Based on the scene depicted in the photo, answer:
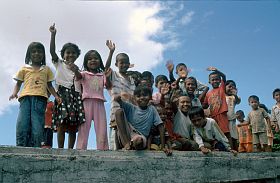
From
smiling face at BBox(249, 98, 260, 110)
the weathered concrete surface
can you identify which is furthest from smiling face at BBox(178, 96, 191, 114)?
smiling face at BBox(249, 98, 260, 110)

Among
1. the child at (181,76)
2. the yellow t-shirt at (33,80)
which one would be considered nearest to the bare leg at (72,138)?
the yellow t-shirt at (33,80)

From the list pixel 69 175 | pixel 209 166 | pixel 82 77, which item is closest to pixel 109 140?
pixel 82 77

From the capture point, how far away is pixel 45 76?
15.8 ft

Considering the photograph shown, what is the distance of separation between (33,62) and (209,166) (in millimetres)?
2814

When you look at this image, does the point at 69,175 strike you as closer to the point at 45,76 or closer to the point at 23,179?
the point at 23,179

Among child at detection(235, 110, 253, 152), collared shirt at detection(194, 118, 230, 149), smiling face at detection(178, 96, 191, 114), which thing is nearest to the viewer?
collared shirt at detection(194, 118, 230, 149)

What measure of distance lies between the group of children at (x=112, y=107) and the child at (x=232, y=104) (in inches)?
8.3

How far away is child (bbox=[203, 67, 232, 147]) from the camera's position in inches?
246

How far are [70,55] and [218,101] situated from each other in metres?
2.88

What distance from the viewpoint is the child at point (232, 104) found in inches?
253

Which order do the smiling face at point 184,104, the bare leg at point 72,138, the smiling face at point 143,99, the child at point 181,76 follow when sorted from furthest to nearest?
the child at point 181,76 < the smiling face at point 184,104 < the bare leg at point 72,138 < the smiling face at point 143,99

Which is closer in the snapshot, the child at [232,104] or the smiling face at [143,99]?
the smiling face at [143,99]

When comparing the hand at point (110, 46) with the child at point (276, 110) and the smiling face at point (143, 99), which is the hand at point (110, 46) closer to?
the smiling face at point (143, 99)

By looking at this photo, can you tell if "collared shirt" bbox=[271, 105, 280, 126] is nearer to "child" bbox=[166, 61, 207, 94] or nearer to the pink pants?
"child" bbox=[166, 61, 207, 94]
